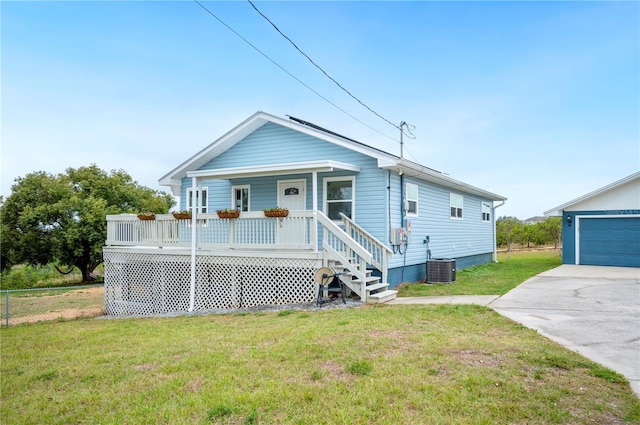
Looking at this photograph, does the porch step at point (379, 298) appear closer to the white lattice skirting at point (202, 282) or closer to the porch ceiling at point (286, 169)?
the white lattice skirting at point (202, 282)

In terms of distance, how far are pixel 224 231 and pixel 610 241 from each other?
15.5 metres

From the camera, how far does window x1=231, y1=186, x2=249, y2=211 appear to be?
1335cm

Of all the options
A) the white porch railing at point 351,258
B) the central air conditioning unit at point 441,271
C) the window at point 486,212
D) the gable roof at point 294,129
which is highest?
the gable roof at point 294,129

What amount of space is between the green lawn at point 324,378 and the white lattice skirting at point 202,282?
317cm

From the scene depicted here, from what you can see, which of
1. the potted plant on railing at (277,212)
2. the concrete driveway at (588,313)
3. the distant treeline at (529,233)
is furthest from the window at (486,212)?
the potted plant on railing at (277,212)

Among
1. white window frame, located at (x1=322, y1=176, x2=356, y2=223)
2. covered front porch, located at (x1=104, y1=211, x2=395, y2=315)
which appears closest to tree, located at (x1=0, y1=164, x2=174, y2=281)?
covered front porch, located at (x1=104, y1=211, x2=395, y2=315)

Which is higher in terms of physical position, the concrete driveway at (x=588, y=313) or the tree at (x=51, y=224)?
the tree at (x=51, y=224)

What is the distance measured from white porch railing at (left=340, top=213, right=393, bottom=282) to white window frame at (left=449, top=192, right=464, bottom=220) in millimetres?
5635

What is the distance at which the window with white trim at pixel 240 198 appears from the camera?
43.8 feet

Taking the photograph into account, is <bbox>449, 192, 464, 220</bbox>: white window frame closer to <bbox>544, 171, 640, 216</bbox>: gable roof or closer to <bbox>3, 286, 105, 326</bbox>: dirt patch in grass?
<bbox>544, 171, 640, 216</bbox>: gable roof

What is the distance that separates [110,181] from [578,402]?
29.9 metres

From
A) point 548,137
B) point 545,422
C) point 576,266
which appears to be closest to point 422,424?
point 545,422

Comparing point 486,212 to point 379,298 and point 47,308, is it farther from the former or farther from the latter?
point 47,308

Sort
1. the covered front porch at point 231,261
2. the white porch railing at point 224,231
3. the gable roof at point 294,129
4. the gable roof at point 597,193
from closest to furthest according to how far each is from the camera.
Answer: the covered front porch at point 231,261 < the white porch railing at point 224,231 < the gable roof at point 294,129 < the gable roof at point 597,193
